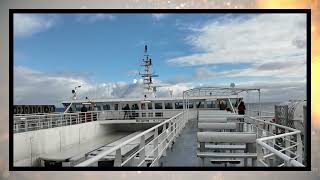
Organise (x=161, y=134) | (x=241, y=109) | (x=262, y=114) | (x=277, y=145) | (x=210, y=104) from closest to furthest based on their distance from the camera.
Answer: (x=277, y=145) < (x=262, y=114) < (x=161, y=134) < (x=241, y=109) < (x=210, y=104)

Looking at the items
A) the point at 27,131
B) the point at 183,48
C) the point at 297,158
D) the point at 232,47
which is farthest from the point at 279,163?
the point at 27,131

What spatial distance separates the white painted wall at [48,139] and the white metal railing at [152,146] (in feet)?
1.75

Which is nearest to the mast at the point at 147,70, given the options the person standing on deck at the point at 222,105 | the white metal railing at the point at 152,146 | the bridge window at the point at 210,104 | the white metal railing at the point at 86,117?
the white metal railing at the point at 152,146

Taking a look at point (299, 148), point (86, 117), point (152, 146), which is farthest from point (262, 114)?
point (86, 117)

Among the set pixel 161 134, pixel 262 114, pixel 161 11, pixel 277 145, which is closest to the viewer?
pixel 161 11

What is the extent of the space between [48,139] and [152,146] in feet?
3.73

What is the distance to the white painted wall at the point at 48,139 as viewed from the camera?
327 centimetres

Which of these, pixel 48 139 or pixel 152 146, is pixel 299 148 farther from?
pixel 48 139

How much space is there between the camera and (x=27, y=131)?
11.6 feet

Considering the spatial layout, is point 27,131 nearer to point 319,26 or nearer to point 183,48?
point 183,48

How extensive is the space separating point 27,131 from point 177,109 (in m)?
2.34

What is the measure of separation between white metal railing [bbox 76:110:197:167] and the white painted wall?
534 millimetres

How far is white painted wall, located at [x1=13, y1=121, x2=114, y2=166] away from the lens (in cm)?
327

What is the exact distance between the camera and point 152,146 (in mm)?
4074
